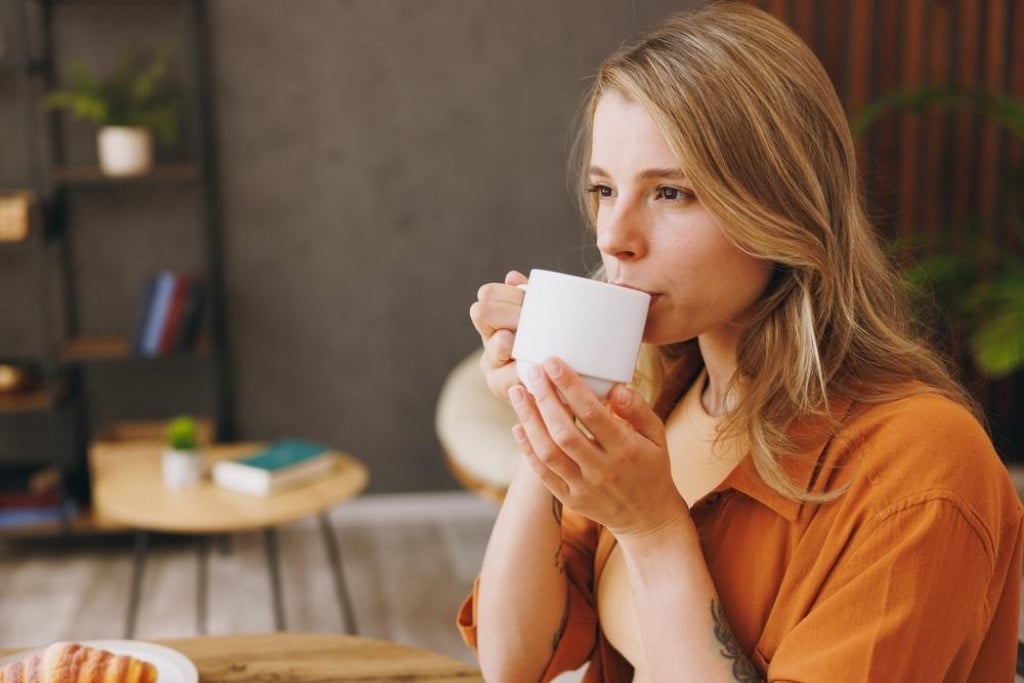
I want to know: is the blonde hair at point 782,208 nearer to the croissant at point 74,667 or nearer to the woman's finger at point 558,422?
the woman's finger at point 558,422

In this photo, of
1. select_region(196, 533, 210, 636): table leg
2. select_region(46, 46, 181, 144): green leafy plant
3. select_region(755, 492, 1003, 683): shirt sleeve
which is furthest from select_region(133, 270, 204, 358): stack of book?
select_region(755, 492, 1003, 683): shirt sleeve

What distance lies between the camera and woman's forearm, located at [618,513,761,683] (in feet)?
3.24

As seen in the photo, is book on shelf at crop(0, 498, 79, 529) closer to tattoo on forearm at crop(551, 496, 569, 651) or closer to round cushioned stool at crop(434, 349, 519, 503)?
round cushioned stool at crop(434, 349, 519, 503)

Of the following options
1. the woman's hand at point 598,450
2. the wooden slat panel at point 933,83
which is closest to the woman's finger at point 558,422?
the woman's hand at point 598,450

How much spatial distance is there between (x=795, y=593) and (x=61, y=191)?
3.16 metres

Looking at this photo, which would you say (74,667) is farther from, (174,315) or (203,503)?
(174,315)

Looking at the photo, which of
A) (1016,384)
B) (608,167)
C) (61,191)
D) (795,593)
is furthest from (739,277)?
(1016,384)

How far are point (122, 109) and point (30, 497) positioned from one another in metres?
1.21

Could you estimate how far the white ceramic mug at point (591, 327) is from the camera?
0.88 m

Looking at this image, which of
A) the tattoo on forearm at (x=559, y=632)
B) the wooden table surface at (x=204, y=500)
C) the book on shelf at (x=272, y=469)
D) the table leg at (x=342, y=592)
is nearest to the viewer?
the tattoo on forearm at (x=559, y=632)

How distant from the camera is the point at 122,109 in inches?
137

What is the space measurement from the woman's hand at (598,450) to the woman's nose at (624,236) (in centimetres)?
14

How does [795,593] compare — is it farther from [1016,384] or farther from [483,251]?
[1016,384]

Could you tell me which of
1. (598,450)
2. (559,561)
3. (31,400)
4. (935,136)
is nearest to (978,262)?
(935,136)
